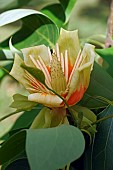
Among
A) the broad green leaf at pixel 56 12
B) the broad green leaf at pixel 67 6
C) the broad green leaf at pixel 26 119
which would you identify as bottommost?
the broad green leaf at pixel 26 119

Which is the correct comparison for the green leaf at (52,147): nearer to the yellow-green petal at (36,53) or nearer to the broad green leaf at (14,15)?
the yellow-green petal at (36,53)

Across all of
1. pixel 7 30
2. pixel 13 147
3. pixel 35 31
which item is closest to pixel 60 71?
pixel 13 147

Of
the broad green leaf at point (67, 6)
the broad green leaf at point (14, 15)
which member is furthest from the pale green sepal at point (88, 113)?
the broad green leaf at point (67, 6)

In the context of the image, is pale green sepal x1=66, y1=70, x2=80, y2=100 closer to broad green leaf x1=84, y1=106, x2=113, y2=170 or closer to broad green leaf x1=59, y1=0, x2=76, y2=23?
broad green leaf x1=84, y1=106, x2=113, y2=170

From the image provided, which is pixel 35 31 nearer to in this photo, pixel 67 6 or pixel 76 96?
pixel 67 6

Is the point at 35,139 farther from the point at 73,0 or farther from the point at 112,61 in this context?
the point at 73,0

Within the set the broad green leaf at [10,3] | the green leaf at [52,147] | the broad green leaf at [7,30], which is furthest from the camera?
the broad green leaf at [7,30]
